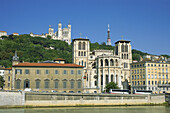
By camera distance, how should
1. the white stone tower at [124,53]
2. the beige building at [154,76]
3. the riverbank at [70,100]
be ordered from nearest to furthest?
the riverbank at [70,100], the beige building at [154,76], the white stone tower at [124,53]

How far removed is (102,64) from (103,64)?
92cm

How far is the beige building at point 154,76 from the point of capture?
82.4 metres

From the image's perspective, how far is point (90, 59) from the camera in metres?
99.9

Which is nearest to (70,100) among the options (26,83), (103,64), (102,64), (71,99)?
(71,99)

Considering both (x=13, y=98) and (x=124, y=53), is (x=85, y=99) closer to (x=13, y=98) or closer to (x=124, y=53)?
(x=13, y=98)

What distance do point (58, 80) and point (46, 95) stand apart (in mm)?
11538

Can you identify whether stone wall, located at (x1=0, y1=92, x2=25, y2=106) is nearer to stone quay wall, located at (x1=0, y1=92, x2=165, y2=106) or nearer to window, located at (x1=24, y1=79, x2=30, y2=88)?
stone quay wall, located at (x1=0, y1=92, x2=165, y2=106)

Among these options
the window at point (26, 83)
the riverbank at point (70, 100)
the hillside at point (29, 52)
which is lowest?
the riverbank at point (70, 100)

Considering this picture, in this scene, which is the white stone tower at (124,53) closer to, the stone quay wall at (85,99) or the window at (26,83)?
the stone quay wall at (85,99)

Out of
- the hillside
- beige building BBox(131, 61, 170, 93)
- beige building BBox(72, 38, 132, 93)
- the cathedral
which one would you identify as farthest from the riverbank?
the hillside

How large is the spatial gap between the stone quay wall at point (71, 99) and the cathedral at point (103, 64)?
23593mm

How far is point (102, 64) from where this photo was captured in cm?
9250

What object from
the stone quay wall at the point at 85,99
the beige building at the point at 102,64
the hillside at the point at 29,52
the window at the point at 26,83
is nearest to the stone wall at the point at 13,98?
the stone quay wall at the point at 85,99

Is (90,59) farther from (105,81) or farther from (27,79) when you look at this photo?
(27,79)
